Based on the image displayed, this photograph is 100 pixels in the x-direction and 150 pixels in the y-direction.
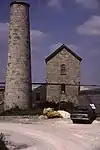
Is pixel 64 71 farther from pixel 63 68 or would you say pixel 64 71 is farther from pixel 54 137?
pixel 54 137

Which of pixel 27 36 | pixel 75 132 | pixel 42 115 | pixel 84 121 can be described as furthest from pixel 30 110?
pixel 75 132

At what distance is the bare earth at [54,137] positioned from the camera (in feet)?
61.0

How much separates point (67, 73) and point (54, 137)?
28.9 m

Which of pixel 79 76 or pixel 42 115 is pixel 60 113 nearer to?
pixel 42 115

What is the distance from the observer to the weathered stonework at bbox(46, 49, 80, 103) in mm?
49625

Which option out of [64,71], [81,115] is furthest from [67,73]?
[81,115]

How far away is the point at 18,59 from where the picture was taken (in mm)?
39531

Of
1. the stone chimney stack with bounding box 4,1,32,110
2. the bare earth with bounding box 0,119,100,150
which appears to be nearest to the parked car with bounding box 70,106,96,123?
the bare earth with bounding box 0,119,100,150

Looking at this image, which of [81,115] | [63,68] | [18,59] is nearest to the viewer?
[81,115]

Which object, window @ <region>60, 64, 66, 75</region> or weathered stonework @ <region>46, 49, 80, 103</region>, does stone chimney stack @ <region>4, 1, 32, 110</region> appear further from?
window @ <region>60, 64, 66, 75</region>

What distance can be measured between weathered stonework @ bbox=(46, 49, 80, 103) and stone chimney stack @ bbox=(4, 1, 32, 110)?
986 cm

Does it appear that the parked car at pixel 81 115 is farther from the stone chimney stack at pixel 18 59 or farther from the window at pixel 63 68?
the window at pixel 63 68

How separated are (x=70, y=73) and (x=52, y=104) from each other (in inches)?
278

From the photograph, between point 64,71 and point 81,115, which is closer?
point 81,115
